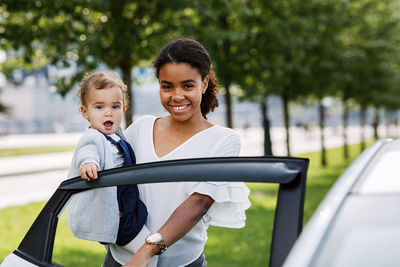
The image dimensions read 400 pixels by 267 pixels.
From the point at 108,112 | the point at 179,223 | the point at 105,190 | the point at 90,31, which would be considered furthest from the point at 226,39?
the point at 179,223

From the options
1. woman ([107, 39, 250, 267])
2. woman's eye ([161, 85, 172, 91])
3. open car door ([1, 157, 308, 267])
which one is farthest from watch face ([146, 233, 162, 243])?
woman's eye ([161, 85, 172, 91])

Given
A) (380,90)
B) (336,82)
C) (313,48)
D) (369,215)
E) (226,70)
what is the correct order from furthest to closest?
1. (380,90)
2. (336,82)
3. (313,48)
4. (226,70)
5. (369,215)

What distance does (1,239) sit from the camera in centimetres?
668

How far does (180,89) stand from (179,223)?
55 cm

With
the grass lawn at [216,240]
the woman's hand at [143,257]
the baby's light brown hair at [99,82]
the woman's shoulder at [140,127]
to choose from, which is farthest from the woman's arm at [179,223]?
the grass lawn at [216,240]

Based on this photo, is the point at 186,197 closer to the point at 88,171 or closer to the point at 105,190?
the point at 105,190

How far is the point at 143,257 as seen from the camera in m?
1.90

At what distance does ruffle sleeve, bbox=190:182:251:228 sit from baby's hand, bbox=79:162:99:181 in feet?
1.19

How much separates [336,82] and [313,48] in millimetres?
1607

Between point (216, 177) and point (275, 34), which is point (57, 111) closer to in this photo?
point (275, 34)

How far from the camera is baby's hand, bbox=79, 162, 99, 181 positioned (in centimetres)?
191

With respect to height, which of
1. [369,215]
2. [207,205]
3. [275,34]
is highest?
[275,34]

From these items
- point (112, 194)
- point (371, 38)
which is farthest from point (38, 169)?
point (112, 194)

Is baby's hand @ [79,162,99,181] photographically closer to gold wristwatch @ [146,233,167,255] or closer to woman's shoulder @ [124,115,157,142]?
gold wristwatch @ [146,233,167,255]
